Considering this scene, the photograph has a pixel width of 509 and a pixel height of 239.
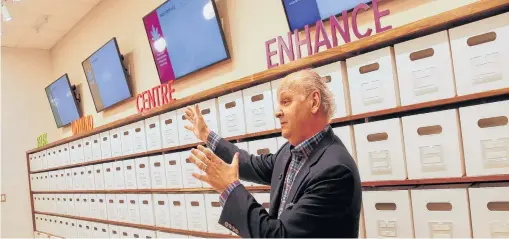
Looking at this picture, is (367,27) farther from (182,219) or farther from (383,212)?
(182,219)

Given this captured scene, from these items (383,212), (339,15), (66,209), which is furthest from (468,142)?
(66,209)

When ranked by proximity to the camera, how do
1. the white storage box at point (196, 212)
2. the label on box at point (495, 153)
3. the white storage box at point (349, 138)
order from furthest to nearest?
the white storage box at point (196, 212)
the white storage box at point (349, 138)
the label on box at point (495, 153)

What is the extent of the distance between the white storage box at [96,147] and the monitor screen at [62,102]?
4.97 feet

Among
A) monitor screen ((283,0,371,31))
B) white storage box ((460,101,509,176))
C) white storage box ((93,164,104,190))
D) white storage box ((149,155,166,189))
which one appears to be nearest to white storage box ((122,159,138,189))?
white storage box ((149,155,166,189))

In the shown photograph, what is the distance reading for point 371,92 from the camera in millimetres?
1807

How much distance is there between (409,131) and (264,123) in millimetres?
836

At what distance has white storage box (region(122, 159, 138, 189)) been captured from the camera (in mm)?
3541

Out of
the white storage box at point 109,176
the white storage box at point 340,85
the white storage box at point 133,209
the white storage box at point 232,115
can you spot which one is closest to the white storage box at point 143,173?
the white storage box at point 133,209

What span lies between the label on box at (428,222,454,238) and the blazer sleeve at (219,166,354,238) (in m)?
0.66

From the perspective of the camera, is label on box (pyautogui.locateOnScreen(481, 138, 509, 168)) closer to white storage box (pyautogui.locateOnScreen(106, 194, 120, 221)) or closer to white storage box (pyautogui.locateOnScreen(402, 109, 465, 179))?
white storage box (pyautogui.locateOnScreen(402, 109, 465, 179))

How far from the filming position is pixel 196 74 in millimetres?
3555

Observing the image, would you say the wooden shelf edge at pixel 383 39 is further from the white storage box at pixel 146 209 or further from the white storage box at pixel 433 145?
the white storage box at pixel 146 209

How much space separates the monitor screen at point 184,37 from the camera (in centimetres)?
317

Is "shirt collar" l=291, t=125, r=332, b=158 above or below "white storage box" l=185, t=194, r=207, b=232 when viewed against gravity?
above
